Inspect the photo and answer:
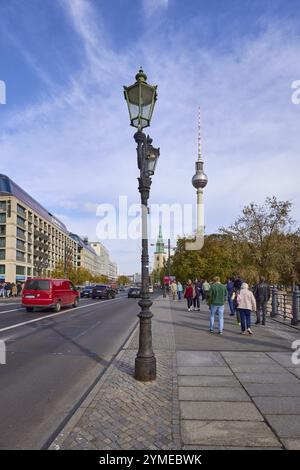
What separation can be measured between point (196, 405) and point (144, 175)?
3918mm

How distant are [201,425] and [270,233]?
1662cm

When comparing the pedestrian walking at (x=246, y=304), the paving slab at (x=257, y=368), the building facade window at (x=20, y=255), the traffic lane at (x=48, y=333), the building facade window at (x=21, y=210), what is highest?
the building facade window at (x=21, y=210)

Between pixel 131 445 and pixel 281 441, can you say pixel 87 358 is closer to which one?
pixel 131 445

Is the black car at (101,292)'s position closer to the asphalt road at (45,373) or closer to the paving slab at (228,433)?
the asphalt road at (45,373)

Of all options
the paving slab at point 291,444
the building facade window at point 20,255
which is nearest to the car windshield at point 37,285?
the paving slab at point 291,444

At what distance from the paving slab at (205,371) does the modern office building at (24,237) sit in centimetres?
5319

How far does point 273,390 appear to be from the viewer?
549 cm

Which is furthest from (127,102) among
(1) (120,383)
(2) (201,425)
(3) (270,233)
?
(3) (270,233)

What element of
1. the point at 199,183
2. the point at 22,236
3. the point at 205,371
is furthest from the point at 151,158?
the point at 199,183

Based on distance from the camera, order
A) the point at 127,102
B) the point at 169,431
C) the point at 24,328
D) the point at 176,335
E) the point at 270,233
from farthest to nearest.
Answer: the point at 270,233, the point at 24,328, the point at 176,335, the point at 127,102, the point at 169,431

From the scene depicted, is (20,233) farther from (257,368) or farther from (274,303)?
(257,368)

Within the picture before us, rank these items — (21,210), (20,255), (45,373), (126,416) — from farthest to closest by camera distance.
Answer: (21,210) → (20,255) → (45,373) → (126,416)

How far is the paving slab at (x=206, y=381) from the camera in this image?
580cm
